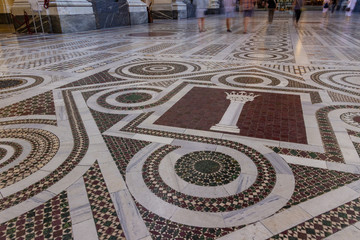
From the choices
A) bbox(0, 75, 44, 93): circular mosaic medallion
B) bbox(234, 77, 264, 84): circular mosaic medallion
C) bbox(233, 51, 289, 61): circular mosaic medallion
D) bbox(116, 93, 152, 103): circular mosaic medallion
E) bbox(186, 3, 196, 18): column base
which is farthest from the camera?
bbox(186, 3, 196, 18): column base

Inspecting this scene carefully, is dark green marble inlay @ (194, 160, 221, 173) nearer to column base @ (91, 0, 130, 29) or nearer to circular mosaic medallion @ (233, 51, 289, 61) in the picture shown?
circular mosaic medallion @ (233, 51, 289, 61)

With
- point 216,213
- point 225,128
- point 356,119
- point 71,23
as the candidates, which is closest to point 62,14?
point 71,23

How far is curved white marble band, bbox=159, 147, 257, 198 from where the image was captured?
1546mm

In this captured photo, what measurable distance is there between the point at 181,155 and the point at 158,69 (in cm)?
277

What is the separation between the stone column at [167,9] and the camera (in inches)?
627

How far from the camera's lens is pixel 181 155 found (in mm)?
1912

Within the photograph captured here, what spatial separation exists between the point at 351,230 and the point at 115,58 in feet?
16.4

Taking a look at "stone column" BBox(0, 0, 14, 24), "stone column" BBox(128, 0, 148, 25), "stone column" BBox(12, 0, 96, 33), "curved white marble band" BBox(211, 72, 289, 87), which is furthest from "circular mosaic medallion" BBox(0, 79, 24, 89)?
"stone column" BBox(0, 0, 14, 24)

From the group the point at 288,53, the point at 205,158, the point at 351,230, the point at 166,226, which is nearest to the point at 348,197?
the point at 351,230

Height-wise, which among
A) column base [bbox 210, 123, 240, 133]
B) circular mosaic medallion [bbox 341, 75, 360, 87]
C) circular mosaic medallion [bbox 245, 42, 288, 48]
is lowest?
column base [bbox 210, 123, 240, 133]

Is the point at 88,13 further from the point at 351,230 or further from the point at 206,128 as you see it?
the point at 351,230

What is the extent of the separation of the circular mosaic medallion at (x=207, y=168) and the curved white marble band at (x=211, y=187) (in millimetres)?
30

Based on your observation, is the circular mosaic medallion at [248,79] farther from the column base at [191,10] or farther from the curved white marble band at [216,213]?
the column base at [191,10]

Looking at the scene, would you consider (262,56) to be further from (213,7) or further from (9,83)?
(213,7)
